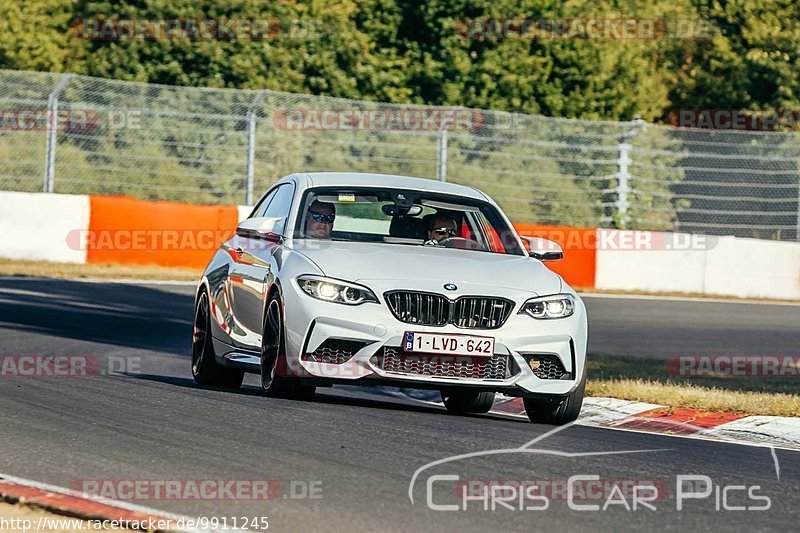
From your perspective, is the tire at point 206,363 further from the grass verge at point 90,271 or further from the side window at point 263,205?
the grass verge at point 90,271

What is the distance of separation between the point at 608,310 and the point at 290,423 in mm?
13961

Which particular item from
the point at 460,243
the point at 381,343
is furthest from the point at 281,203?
the point at 381,343

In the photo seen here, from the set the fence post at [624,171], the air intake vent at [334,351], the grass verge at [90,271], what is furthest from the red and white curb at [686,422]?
the fence post at [624,171]

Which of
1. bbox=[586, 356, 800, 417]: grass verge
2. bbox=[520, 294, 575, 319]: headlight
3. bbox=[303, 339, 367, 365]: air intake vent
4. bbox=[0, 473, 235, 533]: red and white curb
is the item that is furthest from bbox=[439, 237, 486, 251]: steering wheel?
bbox=[0, 473, 235, 533]: red and white curb

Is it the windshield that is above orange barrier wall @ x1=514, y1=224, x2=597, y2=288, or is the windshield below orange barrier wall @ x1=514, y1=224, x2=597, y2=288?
above

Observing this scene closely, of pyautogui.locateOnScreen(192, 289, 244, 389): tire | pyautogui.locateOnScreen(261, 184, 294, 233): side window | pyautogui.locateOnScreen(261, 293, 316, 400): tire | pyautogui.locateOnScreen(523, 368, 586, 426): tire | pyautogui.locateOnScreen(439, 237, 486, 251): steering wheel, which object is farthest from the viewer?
pyautogui.locateOnScreen(192, 289, 244, 389): tire

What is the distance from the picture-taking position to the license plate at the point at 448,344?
9242 mm

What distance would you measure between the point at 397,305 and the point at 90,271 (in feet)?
47.8

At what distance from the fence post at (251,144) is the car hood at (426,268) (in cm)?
1583

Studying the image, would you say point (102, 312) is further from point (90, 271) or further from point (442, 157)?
point (442, 157)

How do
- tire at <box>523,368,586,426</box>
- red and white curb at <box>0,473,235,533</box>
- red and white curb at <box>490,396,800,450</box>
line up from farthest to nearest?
1. red and white curb at <box>490,396,800,450</box>
2. tire at <box>523,368,586,426</box>
3. red and white curb at <box>0,473,235,533</box>

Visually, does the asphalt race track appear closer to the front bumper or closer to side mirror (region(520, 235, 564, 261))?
the front bumper

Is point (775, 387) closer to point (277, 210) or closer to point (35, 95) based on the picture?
point (277, 210)

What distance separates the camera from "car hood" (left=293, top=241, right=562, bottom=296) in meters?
9.39
